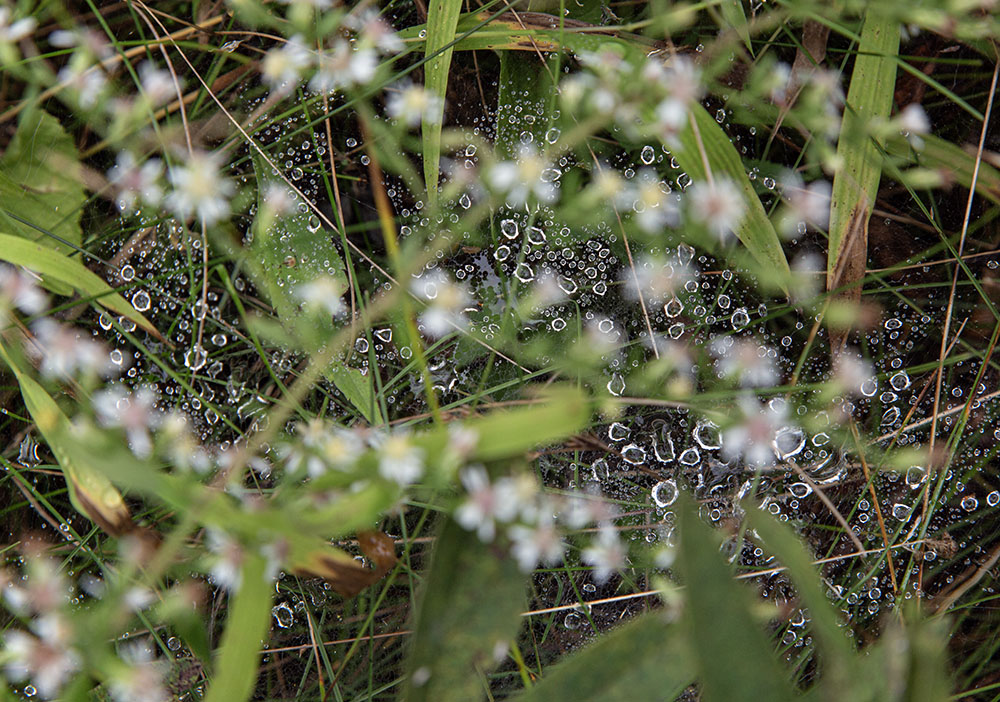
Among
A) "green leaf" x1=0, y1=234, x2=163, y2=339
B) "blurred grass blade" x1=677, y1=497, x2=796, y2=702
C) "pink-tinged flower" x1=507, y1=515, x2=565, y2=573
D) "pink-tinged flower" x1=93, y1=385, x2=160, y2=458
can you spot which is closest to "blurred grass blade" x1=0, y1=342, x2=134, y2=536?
"pink-tinged flower" x1=93, y1=385, x2=160, y2=458

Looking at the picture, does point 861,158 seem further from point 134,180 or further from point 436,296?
point 134,180

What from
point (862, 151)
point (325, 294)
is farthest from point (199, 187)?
point (862, 151)

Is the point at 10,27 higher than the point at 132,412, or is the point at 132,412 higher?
the point at 10,27

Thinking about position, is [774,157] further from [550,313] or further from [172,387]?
[172,387]

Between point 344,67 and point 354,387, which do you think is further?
point 354,387

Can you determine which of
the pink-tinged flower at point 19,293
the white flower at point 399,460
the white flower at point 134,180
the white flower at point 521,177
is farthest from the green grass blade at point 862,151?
the pink-tinged flower at point 19,293

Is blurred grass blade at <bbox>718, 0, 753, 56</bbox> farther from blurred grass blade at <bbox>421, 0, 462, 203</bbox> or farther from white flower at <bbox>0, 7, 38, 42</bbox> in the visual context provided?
white flower at <bbox>0, 7, 38, 42</bbox>

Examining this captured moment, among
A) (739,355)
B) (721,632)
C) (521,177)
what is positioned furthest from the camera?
(739,355)
